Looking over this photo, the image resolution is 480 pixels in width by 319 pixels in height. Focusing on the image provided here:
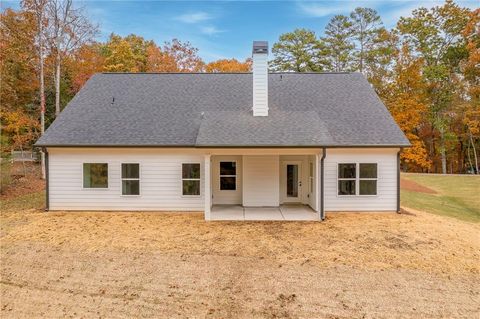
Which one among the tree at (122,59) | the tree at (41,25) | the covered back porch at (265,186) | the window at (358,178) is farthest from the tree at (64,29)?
the window at (358,178)

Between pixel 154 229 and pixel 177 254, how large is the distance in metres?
2.43

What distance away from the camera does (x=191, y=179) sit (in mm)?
12242

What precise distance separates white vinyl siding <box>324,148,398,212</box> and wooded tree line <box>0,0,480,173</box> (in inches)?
651

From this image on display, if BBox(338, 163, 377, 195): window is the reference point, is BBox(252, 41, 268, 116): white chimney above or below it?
above

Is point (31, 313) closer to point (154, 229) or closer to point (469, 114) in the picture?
point (154, 229)

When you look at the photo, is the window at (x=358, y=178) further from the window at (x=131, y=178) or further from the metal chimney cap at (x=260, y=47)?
the window at (x=131, y=178)

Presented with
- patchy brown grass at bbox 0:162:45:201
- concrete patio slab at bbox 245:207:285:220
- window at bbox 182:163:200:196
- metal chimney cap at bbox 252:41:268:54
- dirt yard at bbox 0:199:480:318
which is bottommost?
dirt yard at bbox 0:199:480:318

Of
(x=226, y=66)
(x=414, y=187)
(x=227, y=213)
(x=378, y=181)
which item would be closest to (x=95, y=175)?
(x=227, y=213)

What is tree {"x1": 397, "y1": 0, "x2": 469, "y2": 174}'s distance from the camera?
27.7 m

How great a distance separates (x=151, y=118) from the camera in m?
13.4

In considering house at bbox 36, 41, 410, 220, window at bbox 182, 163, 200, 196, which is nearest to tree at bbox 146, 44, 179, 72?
house at bbox 36, 41, 410, 220

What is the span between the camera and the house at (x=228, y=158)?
11477 millimetres

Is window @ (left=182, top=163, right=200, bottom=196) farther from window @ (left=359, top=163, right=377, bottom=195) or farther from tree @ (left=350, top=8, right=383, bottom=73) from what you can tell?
tree @ (left=350, top=8, right=383, bottom=73)

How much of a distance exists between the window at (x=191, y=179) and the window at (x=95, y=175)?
307 centimetres
